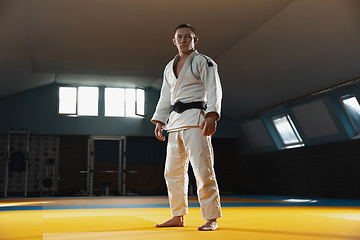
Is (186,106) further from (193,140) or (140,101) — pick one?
(140,101)

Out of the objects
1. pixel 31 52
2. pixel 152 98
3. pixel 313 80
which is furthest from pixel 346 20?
pixel 152 98

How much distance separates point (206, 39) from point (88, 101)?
19.2ft

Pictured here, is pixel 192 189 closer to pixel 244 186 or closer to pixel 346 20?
pixel 244 186

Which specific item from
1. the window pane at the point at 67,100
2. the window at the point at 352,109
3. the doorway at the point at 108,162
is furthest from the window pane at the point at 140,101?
the window at the point at 352,109

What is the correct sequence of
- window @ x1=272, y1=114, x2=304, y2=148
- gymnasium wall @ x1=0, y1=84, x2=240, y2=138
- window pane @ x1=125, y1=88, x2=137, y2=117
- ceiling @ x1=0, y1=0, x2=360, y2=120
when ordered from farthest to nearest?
window pane @ x1=125, y1=88, x2=137, y2=117, gymnasium wall @ x1=0, y1=84, x2=240, y2=138, window @ x1=272, y1=114, x2=304, y2=148, ceiling @ x1=0, y1=0, x2=360, y2=120

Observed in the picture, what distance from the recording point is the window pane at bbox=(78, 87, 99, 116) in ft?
38.6

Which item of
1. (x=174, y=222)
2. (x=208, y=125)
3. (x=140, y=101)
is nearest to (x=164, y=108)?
(x=208, y=125)

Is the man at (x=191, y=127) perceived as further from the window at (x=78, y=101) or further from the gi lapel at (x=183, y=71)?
the window at (x=78, y=101)

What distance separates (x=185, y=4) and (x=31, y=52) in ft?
13.3

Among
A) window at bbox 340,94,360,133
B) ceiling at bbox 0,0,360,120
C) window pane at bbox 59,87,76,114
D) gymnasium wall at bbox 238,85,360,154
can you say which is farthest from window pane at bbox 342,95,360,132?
window pane at bbox 59,87,76,114

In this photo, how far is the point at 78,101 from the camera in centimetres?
1177

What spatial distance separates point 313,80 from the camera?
7594 millimetres

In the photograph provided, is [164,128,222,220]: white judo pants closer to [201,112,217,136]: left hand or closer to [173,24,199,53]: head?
[201,112,217,136]: left hand

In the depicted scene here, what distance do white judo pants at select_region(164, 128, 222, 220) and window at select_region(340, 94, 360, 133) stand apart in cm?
636
